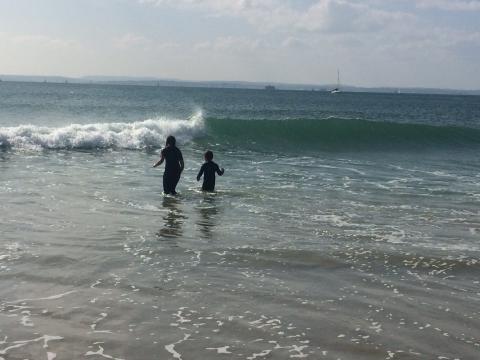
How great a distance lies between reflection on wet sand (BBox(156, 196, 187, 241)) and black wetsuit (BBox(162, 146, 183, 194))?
41 cm

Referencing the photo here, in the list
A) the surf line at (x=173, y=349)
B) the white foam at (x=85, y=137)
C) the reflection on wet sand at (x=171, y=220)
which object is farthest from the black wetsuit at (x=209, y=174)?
the white foam at (x=85, y=137)

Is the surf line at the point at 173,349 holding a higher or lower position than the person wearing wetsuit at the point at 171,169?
lower

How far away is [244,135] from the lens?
31219 millimetres

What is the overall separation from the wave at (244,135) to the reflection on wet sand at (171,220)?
11807 mm

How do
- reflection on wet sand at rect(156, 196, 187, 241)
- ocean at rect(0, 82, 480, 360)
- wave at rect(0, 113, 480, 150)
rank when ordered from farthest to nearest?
wave at rect(0, 113, 480, 150), reflection on wet sand at rect(156, 196, 187, 241), ocean at rect(0, 82, 480, 360)

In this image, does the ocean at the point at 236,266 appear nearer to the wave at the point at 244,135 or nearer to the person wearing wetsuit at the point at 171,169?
the person wearing wetsuit at the point at 171,169

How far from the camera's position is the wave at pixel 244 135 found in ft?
76.2

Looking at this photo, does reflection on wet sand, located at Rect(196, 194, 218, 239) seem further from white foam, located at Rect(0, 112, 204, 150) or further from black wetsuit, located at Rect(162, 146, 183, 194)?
white foam, located at Rect(0, 112, 204, 150)

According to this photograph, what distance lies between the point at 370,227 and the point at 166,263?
4.35 m

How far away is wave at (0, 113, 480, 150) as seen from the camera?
2322 cm

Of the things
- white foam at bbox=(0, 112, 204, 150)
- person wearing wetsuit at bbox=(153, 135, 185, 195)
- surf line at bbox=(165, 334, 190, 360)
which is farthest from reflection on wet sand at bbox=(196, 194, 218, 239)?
white foam at bbox=(0, 112, 204, 150)

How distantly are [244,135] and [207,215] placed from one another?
2072cm

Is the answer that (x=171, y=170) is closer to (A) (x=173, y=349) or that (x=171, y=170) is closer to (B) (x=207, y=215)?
(B) (x=207, y=215)

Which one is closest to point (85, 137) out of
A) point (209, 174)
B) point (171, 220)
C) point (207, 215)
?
point (209, 174)
